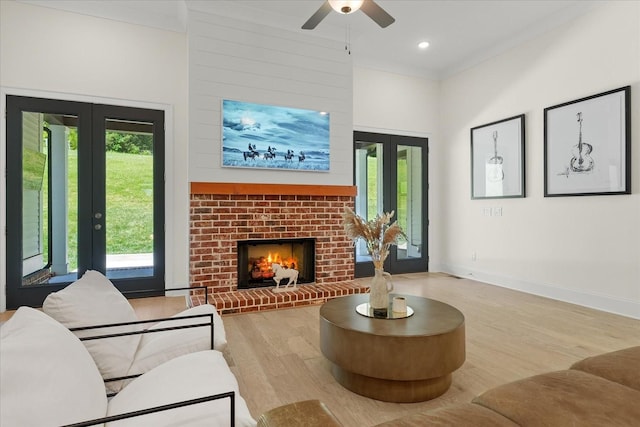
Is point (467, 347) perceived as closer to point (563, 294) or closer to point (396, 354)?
point (396, 354)

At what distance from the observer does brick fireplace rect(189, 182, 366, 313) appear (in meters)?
3.89

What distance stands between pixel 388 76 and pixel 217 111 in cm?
297

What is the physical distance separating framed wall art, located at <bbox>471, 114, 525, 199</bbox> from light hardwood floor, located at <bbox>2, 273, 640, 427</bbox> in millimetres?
1481

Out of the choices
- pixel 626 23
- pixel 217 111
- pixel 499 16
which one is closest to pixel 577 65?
pixel 626 23

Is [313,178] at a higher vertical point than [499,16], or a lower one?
lower

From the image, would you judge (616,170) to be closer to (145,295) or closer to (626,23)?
(626,23)

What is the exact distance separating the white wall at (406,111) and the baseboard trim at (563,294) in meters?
0.93

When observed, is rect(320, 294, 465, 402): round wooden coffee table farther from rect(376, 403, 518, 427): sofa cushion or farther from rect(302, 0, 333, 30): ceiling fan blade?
rect(302, 0, 333, 30): ceiling fan blade

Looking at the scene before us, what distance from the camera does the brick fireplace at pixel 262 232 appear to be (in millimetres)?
3891

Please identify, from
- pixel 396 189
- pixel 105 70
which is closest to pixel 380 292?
pixel 396 189

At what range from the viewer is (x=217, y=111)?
13.1 ft

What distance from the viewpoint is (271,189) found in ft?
13.8

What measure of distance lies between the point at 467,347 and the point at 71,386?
2597 mm

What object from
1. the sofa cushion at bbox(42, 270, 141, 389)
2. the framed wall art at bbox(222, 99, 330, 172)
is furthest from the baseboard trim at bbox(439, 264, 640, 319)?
the sofa cushion at bbox(42, 270, 141, 389)
